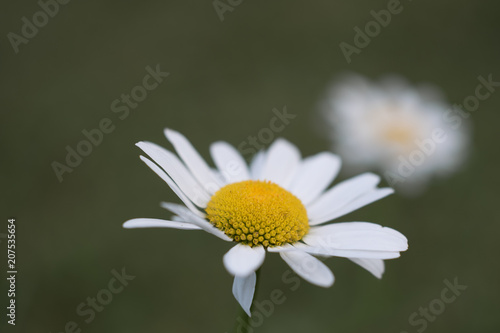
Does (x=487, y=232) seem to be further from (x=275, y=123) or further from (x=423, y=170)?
(x=275, y=123)

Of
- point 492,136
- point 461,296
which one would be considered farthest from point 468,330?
point 492,136

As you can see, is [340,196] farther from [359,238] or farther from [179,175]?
[179,175]

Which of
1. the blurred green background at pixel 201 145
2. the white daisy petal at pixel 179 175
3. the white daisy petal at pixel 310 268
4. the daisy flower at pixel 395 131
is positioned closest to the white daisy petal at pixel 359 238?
the white daisy petal at pixel 310 268

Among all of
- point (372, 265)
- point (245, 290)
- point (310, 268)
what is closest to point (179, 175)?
point (245, 290)

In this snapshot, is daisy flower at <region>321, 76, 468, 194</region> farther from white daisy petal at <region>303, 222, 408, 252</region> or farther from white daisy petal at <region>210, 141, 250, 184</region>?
white daisy petal at <region>303, 222, 408, 252</region>

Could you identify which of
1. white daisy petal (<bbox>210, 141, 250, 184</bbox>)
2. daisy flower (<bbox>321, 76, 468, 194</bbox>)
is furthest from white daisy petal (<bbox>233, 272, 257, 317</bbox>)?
daisy flower (<bbox>321, 76, 468, 194</bbox>)

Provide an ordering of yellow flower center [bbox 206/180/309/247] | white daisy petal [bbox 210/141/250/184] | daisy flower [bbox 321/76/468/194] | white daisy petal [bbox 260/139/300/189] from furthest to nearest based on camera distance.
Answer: daisy flower [bbox 321/76/468/194] < white daisy petal [bbox 260/139/300/189] < white daisy petal [bbox 210/141/250/184] < yellow flower center [bbox 206/180/309/247]
